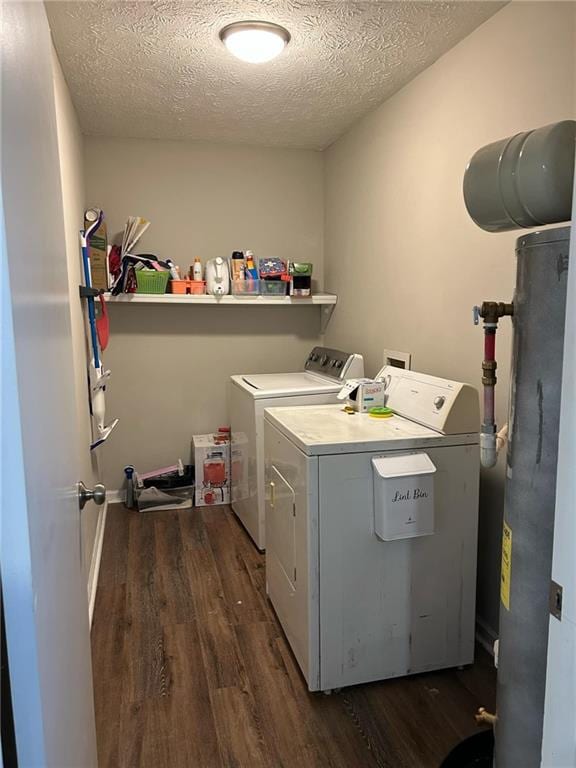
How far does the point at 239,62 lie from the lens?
2.45m

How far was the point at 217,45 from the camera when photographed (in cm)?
229

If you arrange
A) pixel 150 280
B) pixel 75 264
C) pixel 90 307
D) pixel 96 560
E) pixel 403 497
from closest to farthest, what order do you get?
pixel 403 497 → pixel 75 264 → pixel 90 307 → pixel 96 560 → pixel 150 280

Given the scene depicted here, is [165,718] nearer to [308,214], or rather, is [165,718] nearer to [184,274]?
[184,274]

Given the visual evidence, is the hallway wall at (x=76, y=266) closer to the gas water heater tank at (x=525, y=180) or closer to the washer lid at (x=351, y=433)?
the washer lid at (x=351, y=433)

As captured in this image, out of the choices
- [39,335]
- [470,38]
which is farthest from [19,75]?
[470,38]

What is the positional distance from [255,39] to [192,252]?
5.86 ft

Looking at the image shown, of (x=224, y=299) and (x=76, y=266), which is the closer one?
(x=76, y=266)

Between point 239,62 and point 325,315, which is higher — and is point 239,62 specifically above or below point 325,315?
above

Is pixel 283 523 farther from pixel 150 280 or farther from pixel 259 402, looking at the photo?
pixel 150 280

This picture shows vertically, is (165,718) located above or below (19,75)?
below

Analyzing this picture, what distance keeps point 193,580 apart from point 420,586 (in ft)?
4.08

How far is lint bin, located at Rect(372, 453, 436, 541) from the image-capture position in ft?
6.15

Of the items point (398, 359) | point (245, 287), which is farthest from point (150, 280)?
point (398, 359)

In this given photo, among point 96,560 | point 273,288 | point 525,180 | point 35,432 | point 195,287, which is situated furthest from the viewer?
point 273,288
